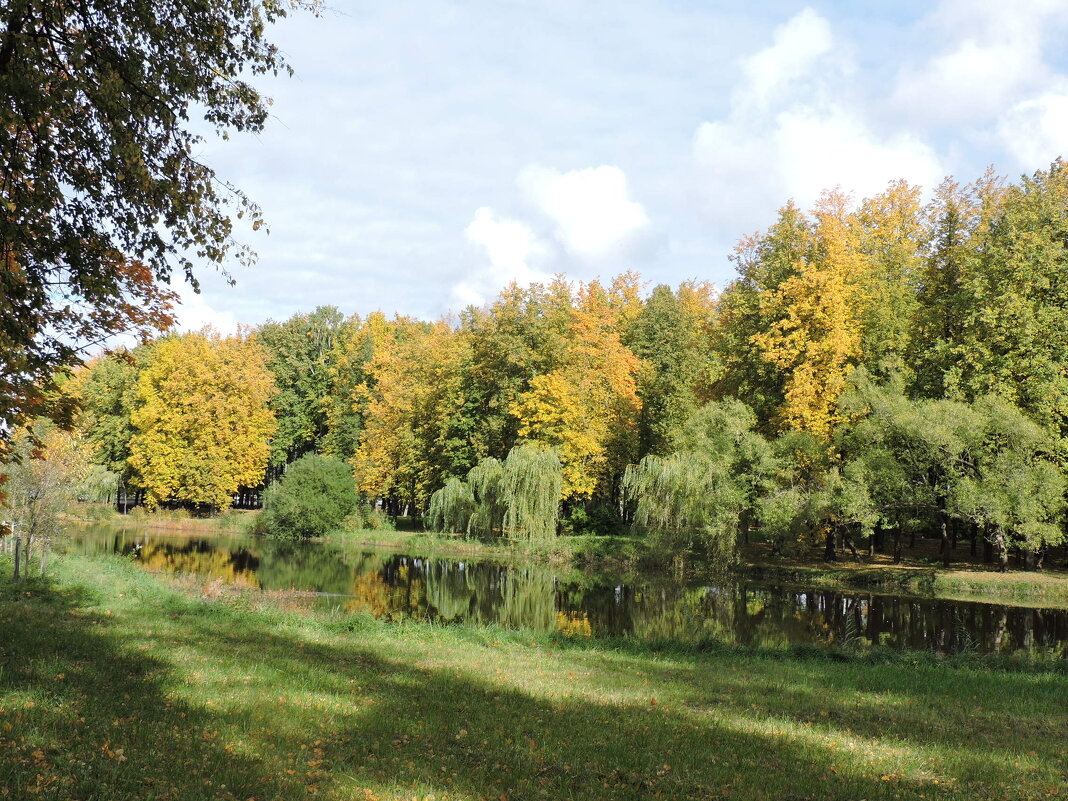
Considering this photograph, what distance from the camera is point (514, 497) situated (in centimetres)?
3366

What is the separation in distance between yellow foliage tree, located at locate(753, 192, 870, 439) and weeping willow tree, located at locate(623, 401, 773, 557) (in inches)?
92.0

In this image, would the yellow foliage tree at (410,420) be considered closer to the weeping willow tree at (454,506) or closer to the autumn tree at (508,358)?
the autumn tree at (508,358)

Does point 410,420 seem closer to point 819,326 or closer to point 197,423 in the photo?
point 197,423

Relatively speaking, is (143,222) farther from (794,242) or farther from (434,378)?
(434,378)

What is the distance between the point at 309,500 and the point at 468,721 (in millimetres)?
35693

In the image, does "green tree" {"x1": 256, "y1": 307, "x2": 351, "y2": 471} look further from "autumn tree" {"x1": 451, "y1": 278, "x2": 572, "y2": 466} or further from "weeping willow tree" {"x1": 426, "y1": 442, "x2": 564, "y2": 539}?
"weeping willow tree" {"x1": 426, "y1": 442, "x2": 564, "y2": 539}

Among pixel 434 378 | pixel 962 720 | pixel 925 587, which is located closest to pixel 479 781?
pixel 962 720

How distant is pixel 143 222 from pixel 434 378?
38.1 metres

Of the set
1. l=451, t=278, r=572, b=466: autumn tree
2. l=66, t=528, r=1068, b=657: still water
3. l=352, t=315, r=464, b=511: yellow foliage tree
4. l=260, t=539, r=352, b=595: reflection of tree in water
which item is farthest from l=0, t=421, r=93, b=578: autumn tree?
l=352, t=315, r=464, b=511: yellow foliage tree

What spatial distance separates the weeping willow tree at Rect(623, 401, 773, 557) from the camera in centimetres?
2867

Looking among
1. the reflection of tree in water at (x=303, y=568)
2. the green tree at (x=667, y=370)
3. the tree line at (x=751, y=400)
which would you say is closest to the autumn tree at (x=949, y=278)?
the tree line at (x=751, y=400)

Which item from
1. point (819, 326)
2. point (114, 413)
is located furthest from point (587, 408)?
point (114, 413)

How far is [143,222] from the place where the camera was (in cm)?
793

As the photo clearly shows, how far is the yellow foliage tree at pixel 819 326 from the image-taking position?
29.9 metres
